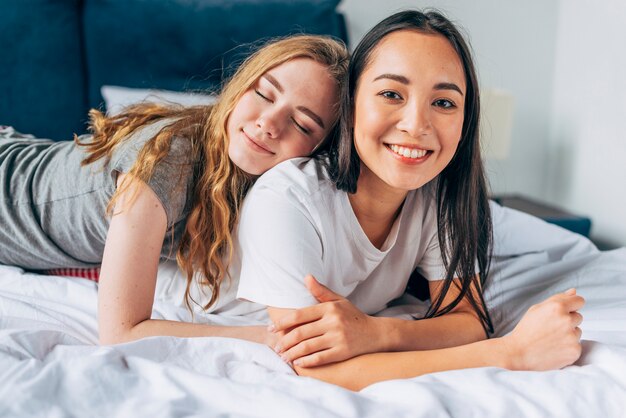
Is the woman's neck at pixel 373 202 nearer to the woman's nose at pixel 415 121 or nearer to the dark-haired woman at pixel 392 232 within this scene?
the dark-haired woman at pixel 392 232

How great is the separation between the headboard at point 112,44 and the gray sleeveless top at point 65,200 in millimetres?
739

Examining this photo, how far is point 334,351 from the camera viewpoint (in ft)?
3.49

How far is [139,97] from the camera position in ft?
7.41

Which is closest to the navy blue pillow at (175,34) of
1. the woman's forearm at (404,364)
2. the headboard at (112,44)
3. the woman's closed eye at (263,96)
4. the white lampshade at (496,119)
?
the headboard at (112,44)

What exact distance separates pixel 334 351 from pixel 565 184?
93.7 inches

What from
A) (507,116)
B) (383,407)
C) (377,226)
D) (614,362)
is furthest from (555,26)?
(383,407)

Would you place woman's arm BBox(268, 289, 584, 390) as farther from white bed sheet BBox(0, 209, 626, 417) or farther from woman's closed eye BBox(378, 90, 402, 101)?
woman's closed eye BBox(378, 90, 402, 101)

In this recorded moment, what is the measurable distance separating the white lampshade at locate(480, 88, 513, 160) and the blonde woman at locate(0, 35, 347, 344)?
1477 millimetres

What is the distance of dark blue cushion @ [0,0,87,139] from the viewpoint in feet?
7.32

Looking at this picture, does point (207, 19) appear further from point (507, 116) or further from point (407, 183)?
point (407, 183)

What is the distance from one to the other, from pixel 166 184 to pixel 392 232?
47 centimetres

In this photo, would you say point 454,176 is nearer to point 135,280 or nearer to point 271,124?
point 271,124

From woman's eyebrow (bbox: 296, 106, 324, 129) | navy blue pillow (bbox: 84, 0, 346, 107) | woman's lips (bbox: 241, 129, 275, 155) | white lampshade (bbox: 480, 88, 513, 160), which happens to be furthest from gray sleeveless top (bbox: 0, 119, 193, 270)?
white lampshade (bbox: 480, 88, 513, 160)

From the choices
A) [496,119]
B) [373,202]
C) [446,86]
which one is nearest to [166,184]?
[373,202]
